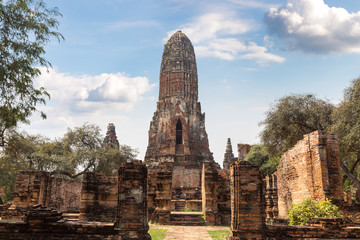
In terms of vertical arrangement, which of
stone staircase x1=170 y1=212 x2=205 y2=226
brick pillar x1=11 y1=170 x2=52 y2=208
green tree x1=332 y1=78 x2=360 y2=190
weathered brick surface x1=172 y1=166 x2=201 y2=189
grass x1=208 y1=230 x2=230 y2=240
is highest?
green tree x1=332 y1=78 x2=360 y2=190

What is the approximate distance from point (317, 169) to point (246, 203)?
173 inches

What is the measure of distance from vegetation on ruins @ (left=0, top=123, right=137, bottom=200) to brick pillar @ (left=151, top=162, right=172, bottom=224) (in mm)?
12608

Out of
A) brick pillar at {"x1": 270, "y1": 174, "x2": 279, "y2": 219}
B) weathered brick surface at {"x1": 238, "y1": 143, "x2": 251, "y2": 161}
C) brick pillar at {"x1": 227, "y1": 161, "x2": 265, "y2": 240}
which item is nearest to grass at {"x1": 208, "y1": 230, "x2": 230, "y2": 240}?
brick pillar at {"x1": 227, "y1": 161, "x2": 265, "y2": 240}

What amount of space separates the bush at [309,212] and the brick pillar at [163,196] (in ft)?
22.1

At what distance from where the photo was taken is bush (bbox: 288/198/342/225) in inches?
293

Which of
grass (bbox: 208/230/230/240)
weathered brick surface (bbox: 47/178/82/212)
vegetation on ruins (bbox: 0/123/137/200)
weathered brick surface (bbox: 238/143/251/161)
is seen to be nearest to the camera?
grass (bbox: 208/230/230/240)

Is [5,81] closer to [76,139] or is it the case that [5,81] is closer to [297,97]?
[297,97]

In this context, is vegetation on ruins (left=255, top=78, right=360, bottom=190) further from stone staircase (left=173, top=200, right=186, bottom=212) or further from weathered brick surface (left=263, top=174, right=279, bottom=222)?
stone staircase (left=173, top=200, right=186, bottom=212)

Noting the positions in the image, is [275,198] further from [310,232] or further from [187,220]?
[310,232]

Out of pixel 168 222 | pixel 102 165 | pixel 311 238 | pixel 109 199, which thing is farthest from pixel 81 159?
pixel 311 238

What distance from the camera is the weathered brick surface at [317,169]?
938 cm

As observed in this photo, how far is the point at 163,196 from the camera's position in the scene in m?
14.1

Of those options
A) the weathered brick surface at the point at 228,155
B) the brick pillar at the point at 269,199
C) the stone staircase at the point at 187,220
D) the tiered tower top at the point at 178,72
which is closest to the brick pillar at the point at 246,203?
the stone staircase at the point at 187,220

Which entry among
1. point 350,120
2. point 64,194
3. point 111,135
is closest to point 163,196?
point 64,194
